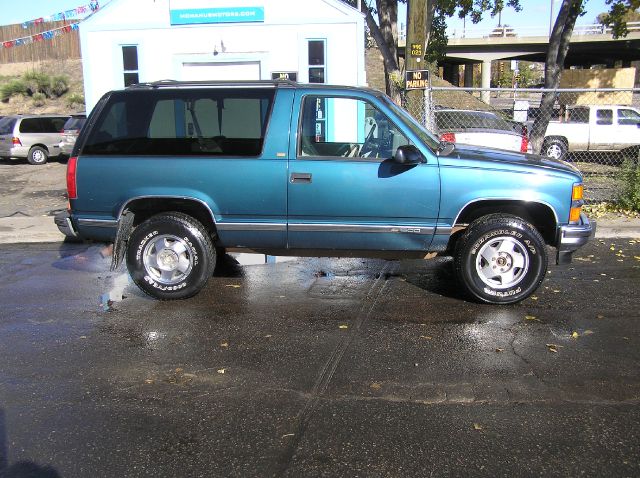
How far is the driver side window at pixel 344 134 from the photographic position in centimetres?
540

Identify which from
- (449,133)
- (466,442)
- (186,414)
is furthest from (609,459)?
(449,133)

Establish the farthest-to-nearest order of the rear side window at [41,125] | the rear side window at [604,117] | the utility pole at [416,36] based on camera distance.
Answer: the rear side window at [604,117], the rear side window at [41,125], the utility pole at [416,36]

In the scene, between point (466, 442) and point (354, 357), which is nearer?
point (466, 442)

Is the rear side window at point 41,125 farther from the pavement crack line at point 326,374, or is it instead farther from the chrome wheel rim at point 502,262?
the chrome wheel rim at point 502,262

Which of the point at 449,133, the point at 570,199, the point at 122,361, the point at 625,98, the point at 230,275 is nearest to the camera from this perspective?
the point at 122,361

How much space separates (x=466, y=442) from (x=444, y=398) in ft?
1.69

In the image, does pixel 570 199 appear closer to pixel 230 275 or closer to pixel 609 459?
pixel 609 459

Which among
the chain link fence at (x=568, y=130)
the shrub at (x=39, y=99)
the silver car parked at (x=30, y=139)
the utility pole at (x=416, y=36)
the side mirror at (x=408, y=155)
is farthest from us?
the shrub at (x=39, y=99)

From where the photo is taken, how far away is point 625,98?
42688 mm

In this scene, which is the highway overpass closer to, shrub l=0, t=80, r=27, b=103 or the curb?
shrub l=0, t=80, r=27, b=103

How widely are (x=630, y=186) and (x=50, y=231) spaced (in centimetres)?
869

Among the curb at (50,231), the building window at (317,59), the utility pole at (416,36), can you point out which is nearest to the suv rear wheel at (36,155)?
the curb at (50,231)

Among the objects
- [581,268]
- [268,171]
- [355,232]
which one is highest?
[268,171]

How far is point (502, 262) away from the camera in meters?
5.45
